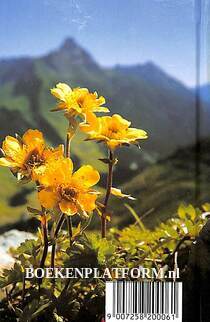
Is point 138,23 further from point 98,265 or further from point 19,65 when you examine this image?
point 98,265

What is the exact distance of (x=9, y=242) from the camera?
105 centimetres

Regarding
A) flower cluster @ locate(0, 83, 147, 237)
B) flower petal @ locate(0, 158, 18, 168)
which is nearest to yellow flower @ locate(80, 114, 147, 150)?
flower cluster @ locate(0, 83, 147, 237)

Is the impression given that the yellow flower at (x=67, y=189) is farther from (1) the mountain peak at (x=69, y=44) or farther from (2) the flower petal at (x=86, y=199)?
(1) the mountain peak at (x=69, y=44)

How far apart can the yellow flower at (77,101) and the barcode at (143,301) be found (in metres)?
0.23

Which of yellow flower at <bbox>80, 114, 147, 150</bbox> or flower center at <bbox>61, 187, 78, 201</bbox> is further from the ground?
yellow flower at <bbox>80, 114, 147, 150</bbox>

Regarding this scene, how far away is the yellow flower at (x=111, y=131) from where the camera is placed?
890mm

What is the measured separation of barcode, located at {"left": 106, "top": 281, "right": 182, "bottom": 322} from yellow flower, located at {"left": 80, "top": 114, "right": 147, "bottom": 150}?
0.18m

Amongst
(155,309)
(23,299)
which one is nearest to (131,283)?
(155,309)

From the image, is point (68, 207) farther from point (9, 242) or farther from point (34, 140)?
point (9, 242)

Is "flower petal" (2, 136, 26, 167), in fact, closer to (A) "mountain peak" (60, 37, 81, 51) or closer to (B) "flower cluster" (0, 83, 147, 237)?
(B) "flower cluster" (0, 83, 147, 237)

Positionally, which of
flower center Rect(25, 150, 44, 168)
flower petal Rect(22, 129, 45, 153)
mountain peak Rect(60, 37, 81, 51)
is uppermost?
mountain peak Rect(60, 37, 81, 51)

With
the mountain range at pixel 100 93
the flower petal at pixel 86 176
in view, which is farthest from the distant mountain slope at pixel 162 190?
the flower petal at pixel 86 176

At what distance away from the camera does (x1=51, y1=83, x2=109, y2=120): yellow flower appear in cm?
Answer: 89

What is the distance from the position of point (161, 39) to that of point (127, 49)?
0.16ft
